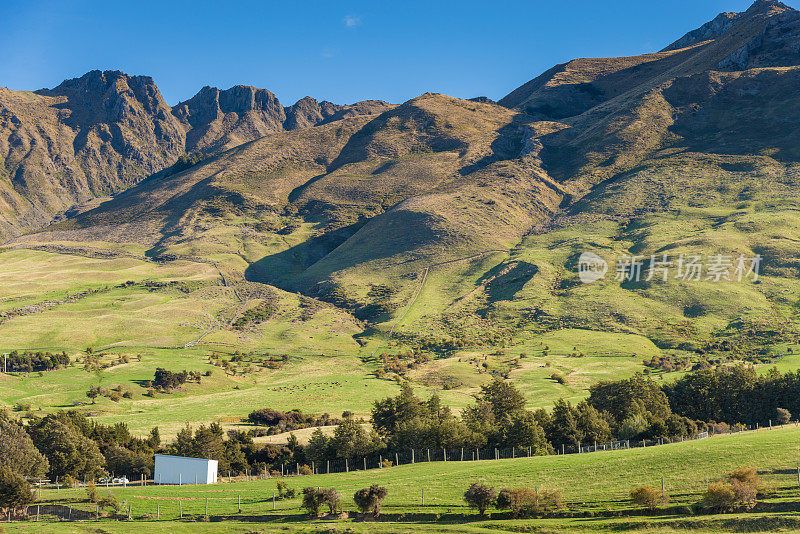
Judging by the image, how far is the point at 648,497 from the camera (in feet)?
135

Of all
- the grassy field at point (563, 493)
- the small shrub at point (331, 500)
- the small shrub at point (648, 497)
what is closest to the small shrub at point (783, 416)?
the grassy field at point (563, 493)

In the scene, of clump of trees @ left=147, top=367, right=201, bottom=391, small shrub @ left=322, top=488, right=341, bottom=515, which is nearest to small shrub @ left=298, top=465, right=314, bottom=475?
small shrub @ left=322, top=488, right=341, bottom=515

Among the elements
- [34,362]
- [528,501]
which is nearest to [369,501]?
[528,501]

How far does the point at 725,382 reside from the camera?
104375 mm

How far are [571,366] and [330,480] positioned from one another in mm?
95576

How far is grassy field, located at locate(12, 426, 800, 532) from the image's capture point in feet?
131

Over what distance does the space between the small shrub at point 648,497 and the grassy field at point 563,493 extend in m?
0.62

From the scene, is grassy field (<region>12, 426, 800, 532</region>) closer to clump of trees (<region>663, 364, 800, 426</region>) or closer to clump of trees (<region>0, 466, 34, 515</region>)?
clump of trees (<region>0, 466, 34, 515</region>)

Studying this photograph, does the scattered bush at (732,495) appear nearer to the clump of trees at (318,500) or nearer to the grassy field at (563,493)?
the grassy field at (563,493)

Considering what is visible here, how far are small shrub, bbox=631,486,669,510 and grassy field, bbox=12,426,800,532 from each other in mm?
616

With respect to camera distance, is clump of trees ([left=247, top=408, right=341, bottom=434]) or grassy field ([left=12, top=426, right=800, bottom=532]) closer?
grassy field ([left=12, top=426, right=800, bottom=532])

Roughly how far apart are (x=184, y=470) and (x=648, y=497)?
52.3 m

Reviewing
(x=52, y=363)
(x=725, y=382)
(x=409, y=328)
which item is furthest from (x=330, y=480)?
(x=409, y=328)

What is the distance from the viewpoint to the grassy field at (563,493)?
131 feet
